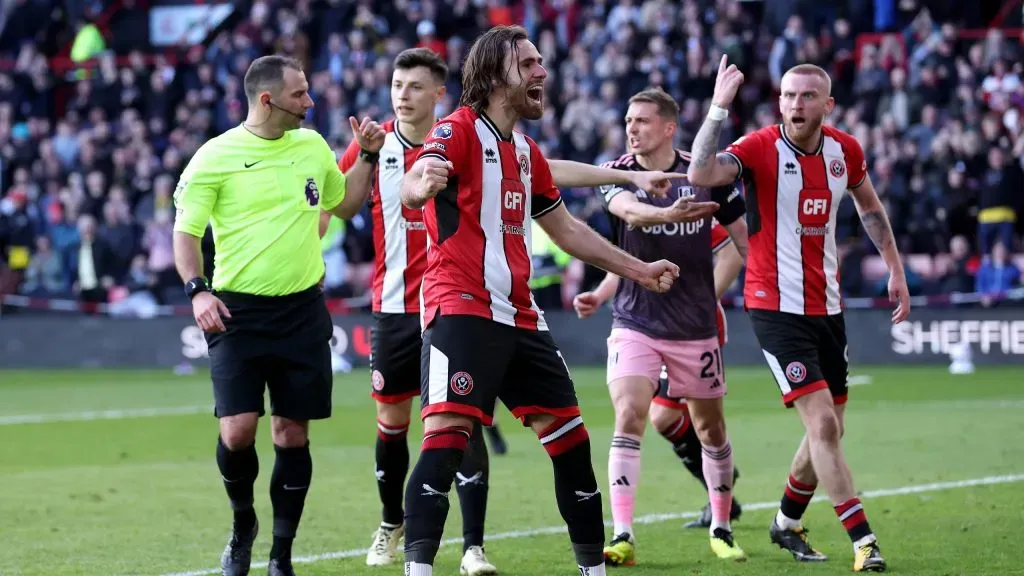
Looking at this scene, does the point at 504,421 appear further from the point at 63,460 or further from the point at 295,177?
the point at 295,177

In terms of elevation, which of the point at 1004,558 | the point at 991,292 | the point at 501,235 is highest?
the point at 501,235

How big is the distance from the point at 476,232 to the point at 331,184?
1.60 meters

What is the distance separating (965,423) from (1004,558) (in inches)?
281

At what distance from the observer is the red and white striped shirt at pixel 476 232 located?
249 inches

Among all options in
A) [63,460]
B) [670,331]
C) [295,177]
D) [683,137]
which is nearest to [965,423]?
[670,331]

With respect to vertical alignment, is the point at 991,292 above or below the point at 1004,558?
below

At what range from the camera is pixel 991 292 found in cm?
2188

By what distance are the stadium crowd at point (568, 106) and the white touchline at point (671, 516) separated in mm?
11725

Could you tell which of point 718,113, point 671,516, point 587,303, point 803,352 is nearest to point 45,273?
point 671,516

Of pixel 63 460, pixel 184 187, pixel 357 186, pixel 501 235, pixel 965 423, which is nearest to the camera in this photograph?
pixel 501 235

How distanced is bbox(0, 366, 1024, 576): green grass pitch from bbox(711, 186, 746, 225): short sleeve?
5.87ft

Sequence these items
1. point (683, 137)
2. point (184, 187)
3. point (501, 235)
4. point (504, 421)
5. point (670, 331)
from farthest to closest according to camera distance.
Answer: point (683, 137), point (504, 421), point (670, 331), point (184, 187), point (501, 235)

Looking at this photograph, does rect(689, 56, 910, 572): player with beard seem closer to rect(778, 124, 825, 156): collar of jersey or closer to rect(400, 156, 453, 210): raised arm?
rect(778, 124, 825, 156): collar of jersey

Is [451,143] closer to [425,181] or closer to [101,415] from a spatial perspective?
[425,181]
